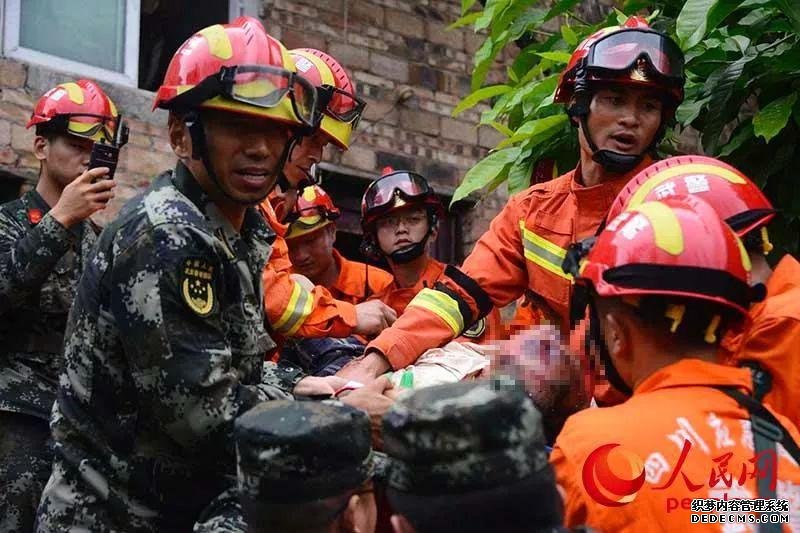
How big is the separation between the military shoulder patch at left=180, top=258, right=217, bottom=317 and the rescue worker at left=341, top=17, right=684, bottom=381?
1.23 m

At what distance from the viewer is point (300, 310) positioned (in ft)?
13.5

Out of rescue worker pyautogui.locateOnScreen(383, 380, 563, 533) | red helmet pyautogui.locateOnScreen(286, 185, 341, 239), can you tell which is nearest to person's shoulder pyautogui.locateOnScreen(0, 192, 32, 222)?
red helmet pyautogui.locateOnScreen(286, 185, 341, 239)

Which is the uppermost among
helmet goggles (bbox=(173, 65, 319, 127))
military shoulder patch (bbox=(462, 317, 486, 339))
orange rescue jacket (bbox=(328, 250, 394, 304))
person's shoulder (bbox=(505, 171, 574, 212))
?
helmet goggles (bbox=(173, 65, 319, 127))

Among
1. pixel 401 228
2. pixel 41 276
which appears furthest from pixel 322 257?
pixel 41 276

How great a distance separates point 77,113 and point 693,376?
3379mm

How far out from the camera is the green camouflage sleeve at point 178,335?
2.43 meters

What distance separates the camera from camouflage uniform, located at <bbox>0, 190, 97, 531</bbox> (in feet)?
12.7

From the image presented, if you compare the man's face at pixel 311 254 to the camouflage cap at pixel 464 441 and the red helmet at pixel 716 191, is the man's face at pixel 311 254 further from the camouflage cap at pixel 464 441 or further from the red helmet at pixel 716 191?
the camouflage cap at pixel 464 441

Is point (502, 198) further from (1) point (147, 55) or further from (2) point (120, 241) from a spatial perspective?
(2) point (120, 241)

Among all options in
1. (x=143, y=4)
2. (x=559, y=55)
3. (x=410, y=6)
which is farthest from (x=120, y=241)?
(x=410, y=6)

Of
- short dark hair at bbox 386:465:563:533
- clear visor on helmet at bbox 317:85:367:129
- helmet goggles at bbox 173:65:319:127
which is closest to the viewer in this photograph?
short dark hair at bbox 386:465:563:533

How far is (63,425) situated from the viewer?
2.70 meters

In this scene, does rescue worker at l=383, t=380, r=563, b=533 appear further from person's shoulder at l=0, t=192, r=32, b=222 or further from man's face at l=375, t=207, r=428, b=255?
man's face at l=375, t=207, r=428, b=255

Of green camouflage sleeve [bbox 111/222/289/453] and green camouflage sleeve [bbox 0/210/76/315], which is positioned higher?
green camouflage sleeve [bbox 111/222/289/453]
